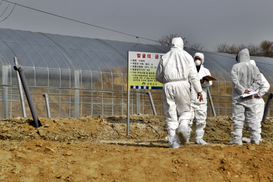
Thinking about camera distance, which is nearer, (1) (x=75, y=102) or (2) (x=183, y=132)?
(2) (x=183, y=132)

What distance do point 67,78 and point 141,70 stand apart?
694cm

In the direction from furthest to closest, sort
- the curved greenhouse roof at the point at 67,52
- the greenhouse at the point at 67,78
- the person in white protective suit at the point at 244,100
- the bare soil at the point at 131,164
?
1. the curved greenhouse roof at the point at 67,52
2. the greenhouse at the point at 67,78
3. the person in white protective suit at the point at 244,100
4. the bare soil at the point at 131,164

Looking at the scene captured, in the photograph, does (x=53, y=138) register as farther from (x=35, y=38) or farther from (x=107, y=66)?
(x=35, y=38)

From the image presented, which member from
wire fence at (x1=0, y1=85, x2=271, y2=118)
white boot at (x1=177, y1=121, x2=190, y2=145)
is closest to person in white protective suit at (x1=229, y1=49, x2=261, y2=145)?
white boot at (x1=177, y1=121, x2=190, y2=145)

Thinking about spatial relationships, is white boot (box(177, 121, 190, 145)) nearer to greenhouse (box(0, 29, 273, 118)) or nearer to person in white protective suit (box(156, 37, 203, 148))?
person in white protective suit (box(156, 37, 203, 148))

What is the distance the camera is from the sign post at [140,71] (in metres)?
10.4

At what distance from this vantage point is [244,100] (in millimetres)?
8086

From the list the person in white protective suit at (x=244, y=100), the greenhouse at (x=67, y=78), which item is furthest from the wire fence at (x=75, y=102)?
the person in white protective suit at (x=244, y=100)

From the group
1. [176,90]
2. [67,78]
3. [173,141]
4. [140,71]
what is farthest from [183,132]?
[67,78]

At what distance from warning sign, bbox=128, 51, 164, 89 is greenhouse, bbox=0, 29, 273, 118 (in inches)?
181

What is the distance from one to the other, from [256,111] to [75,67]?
1043cm

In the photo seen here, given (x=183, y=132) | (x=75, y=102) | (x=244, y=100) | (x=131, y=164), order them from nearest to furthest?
(x=131, y=164), (x=183, y=132), (x=244, y=100), (x=75, y=102)

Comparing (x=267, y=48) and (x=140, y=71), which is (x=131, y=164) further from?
(x=267, y=48)

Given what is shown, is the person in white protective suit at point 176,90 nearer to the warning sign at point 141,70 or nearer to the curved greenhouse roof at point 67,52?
the warning sign at point 141,70
